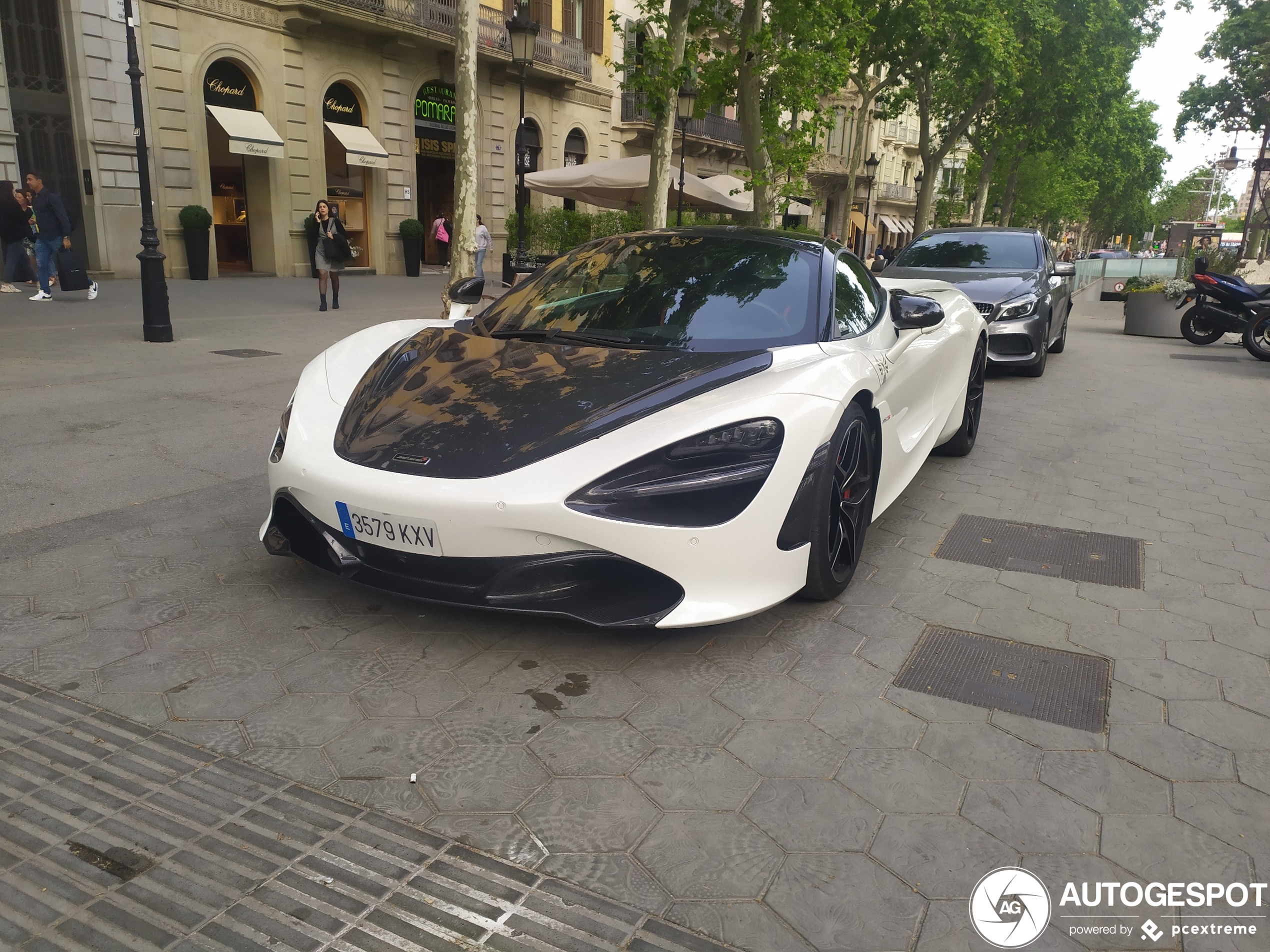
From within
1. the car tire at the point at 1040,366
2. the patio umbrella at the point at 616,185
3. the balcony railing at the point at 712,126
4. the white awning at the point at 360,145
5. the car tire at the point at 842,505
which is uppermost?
the balcony railing at the point at 712,126

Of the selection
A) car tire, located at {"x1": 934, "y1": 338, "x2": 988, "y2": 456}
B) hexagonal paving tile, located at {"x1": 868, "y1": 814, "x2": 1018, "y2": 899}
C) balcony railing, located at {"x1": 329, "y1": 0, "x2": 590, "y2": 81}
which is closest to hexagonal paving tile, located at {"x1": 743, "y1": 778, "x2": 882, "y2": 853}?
hexagonal paving tile, located at {"x1": 868, "y1": 814, "x2": 1018, "y2": 899}

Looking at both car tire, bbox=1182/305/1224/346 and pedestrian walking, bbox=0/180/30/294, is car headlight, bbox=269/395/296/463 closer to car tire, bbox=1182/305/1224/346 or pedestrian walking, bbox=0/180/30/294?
pedestrian walking, bbox=0/180/30/294

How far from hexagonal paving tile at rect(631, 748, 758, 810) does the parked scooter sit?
1310 cm

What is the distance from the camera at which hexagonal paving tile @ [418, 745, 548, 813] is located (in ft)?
8.04

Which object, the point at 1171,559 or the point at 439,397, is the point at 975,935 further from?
the point at 1171,559

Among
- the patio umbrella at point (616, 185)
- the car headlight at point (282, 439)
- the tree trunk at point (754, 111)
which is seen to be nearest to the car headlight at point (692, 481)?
the car headlight at point (282, 439)


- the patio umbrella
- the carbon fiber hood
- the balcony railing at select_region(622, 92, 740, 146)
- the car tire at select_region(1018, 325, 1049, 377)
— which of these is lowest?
the car tire at select_region(1018, 325, 1049, 377)

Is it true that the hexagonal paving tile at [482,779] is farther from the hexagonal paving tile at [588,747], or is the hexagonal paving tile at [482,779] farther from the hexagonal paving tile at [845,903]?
the hexagonal paving tile at [845,903]

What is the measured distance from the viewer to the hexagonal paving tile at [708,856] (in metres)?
2.17

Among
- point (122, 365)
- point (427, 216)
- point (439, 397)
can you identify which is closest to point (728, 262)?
point (439, 397)

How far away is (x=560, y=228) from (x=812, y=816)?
78.1ft

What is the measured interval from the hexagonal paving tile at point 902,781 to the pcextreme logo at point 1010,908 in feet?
0.88

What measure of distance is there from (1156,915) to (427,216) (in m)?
27.6

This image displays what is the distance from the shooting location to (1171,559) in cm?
452
